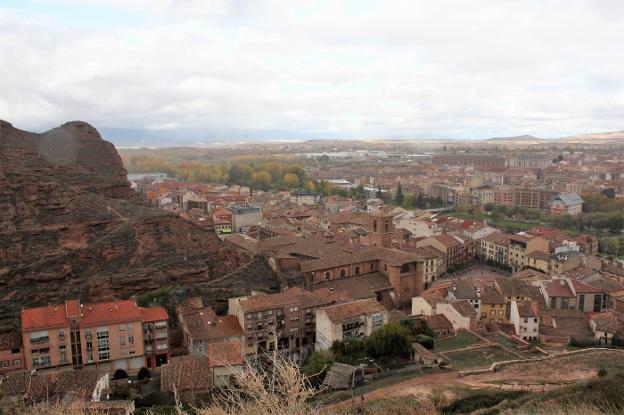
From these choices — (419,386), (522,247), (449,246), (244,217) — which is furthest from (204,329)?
(244,217)

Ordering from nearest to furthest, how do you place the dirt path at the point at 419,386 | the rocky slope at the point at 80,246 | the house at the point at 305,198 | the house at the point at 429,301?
the dirt path at the point at 419,386 < the rocky slope at the point at 80,246 < the house at the point at 429,301 < the house at the point at 305,198

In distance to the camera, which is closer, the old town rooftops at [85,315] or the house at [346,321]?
the old town rooftops at [85,315]

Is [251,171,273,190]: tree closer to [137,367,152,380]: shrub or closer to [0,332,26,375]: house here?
[137,367,152,380]: shrub

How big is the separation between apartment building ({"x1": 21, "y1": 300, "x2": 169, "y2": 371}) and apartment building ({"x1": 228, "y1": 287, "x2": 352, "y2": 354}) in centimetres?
393

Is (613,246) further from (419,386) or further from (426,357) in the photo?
(419,386)

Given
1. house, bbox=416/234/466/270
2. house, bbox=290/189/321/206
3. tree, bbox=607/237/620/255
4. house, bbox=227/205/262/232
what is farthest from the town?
→ house, bbox=290/189/321/206

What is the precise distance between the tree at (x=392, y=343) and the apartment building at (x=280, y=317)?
4.92 metres

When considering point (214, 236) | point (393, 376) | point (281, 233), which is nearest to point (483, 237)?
point (281, 233)

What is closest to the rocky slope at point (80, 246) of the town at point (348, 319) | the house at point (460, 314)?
the town at point (348, 319)

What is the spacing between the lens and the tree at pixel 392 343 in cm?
2386

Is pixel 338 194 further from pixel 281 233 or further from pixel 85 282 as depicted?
pixel 85 282

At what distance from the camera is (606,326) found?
27453mm

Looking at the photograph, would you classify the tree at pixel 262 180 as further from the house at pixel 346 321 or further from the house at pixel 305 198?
the house at pixel 346 321

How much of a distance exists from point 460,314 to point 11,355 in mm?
21317
